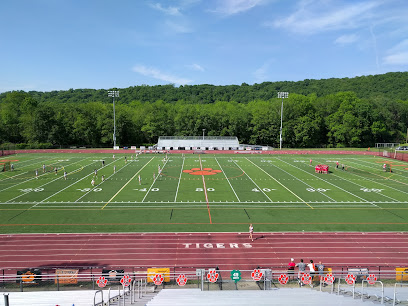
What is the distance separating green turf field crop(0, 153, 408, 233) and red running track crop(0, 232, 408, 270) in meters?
1.41

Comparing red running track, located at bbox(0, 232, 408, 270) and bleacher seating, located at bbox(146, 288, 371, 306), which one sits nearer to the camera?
bleacher seating, located at bbox(146, 288, 371, 306)

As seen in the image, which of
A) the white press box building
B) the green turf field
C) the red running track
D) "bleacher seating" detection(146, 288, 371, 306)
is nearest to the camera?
"bleacher seating" detection(146, 288, 371, 306)

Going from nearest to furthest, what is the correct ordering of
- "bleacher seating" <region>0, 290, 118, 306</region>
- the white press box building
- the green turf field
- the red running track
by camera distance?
"bleacher seating" <region>0, 290, 118, 306</region>
the red running track
the green turf field
the white press box building

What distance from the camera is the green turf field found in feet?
73.7

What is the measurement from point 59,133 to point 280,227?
2966 inches

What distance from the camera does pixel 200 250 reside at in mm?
18172

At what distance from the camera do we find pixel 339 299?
423 inches

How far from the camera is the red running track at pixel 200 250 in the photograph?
16.7m

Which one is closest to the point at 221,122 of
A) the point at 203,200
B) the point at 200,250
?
the point at 203,200

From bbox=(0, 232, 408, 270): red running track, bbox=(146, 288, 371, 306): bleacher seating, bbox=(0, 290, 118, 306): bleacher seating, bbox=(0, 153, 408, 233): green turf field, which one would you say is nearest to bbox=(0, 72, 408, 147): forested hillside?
bbox=(0, 153, 408, 233): green turf field

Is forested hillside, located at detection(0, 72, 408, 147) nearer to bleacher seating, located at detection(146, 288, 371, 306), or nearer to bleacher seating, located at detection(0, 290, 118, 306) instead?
bleacher seating, located at detection(0, 290, 118, 306)

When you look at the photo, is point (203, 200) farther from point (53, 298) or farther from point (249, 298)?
point (53, 298)

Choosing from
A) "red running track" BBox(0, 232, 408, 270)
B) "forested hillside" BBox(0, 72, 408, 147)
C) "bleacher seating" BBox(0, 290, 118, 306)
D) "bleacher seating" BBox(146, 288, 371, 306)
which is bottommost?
"red running track" BBox(0, 232, 408, 270)

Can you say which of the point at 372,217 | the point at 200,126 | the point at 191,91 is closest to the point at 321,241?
the point at 372,217
